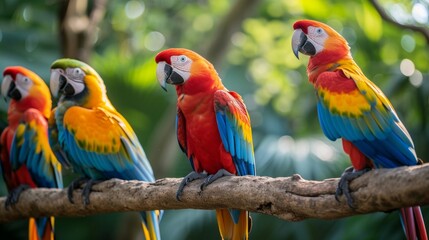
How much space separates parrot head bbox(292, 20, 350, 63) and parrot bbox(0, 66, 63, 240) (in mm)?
1738

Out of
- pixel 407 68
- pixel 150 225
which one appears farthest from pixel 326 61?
pixel 407 68

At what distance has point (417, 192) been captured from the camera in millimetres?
1864

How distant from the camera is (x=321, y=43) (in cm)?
250

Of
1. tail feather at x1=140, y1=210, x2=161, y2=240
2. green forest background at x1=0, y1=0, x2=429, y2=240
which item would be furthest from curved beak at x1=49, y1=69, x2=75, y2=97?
green forest background at x1=0, y1=0, x2=429, y2=240

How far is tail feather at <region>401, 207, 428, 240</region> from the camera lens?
2.14 metres

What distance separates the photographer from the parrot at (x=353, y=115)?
2166mm

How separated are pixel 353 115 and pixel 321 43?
14.4 inches

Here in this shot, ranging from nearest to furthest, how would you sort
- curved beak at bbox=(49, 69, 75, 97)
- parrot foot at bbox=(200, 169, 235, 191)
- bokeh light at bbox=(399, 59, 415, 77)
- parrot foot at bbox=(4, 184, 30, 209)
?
1. parrot foot at bbox=(200, 169, 235, 191)
2. curved beak at bbox=(49, 69, 75, 97)
3. parrot foot at bbox=(4, 184, 30, 209)
4. bokeh light at bbox=(399, 59, 415, 77)

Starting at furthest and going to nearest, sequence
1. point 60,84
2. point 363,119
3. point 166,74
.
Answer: point 60,84, point 166,74, point 363,119

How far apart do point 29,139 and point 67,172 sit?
2.00 m

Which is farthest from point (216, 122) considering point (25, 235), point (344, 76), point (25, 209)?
point (25, 235)

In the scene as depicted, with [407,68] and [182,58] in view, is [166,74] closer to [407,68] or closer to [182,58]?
[182,58]

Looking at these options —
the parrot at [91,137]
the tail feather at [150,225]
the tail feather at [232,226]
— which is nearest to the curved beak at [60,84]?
the parrot at [91,137]

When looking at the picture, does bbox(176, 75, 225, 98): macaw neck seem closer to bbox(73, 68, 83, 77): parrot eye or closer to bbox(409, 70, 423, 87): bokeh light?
bbox(73, 68, 83, 77): parrot eye
